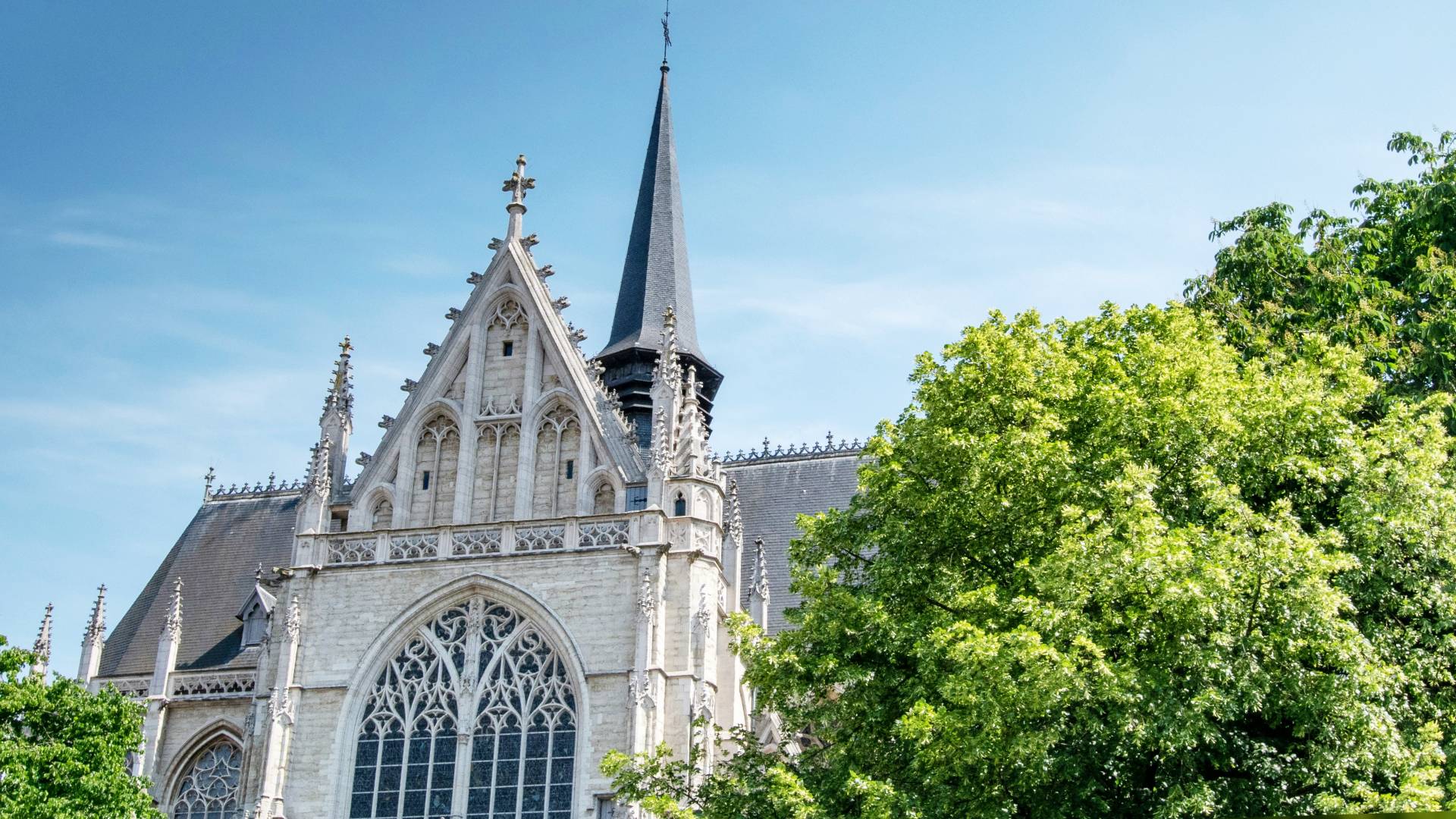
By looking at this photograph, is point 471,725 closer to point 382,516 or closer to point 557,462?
point 382,516

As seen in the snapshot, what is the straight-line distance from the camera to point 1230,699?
15.4 m

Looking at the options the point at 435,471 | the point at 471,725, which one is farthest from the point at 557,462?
the point at 471,725

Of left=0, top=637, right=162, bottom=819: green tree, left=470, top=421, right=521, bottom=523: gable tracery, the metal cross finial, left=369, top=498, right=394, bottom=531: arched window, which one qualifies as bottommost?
left=0, top=637, right=162, bottom=819: green tree

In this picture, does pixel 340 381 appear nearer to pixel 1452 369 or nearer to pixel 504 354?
pixel 504 354

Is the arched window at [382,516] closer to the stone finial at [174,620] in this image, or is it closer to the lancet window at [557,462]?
the lancet window at [557,462]

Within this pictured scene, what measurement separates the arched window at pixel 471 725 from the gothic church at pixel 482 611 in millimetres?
33

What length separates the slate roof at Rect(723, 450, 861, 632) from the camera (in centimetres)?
3147

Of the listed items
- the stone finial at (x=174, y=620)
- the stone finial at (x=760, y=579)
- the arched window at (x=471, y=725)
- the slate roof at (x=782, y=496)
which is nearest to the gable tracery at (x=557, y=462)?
the arched window at (x=471, y=725)

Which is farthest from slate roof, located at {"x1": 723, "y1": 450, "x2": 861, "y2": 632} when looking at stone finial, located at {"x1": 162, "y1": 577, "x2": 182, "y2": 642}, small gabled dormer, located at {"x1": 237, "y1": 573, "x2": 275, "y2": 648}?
stone finial, located at {"x1": 162, "y1": 577, "x2": 182, "y2": 642}

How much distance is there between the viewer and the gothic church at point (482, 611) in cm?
2452

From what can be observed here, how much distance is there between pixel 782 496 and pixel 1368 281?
46.2 feet

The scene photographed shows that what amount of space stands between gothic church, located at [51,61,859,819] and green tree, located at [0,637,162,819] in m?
2.16

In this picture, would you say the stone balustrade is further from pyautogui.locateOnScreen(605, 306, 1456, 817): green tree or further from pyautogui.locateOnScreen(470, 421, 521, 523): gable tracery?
pyautogui.locateOnScreen(605, 306, 1456, 817): green tree

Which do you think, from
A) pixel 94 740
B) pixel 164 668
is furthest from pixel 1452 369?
pixel 164 668
